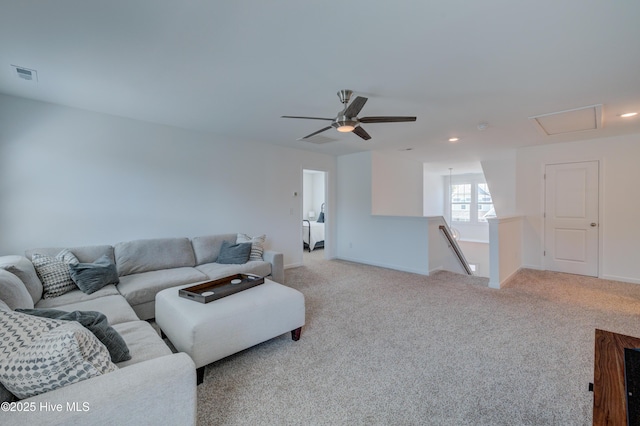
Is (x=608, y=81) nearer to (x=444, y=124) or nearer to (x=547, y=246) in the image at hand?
(x=444, y=124)

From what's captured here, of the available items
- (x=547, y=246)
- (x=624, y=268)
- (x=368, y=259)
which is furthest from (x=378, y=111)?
(x=624, y=268)

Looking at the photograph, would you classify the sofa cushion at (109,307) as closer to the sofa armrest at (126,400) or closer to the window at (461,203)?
the sofa armrest at (126,400)

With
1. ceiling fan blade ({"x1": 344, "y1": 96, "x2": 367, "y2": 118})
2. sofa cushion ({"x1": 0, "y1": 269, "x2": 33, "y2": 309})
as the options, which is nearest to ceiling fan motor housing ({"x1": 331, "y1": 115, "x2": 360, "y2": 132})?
ceiling fan blade ({"x1": 344, "y1": 96, "x2": 367, "y2": 118})

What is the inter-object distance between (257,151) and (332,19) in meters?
Answer: 3.32

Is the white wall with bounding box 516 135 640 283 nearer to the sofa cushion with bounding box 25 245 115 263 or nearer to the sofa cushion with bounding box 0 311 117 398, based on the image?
the sofa cushion with bounding box 0 311 117 398

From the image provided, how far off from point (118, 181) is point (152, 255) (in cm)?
106

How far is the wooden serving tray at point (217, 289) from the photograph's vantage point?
2.26 m

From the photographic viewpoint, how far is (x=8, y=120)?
2877mm

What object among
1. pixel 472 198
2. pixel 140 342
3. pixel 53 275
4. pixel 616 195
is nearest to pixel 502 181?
pixel 616 195

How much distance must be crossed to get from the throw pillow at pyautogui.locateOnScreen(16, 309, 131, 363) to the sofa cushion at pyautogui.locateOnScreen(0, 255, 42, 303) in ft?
3.98

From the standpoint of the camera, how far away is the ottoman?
194cm

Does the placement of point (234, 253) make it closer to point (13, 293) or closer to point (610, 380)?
point (13, 293)

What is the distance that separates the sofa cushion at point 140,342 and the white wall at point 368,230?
4.13 metres

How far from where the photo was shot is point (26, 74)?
7.91 feet
